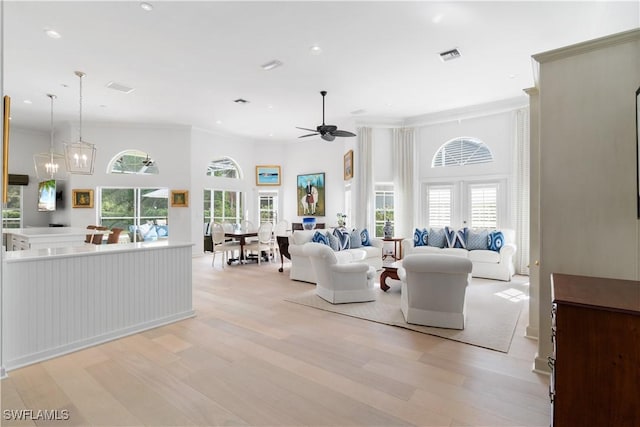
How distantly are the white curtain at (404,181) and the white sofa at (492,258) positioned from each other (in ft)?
5.15

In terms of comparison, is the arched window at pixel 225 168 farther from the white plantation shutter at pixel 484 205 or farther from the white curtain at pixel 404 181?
the white plantation shutter at pixel 484 205

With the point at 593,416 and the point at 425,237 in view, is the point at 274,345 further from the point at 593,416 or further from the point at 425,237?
the point at 425,237

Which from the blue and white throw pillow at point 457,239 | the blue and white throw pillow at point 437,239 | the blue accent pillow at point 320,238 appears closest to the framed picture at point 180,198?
the blue accent pillow at point 320,238

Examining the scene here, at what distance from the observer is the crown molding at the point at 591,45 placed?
2.13 meters

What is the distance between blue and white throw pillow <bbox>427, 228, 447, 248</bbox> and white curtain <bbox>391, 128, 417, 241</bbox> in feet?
3.65

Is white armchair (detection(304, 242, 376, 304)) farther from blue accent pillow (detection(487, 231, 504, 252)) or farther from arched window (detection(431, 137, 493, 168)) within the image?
arched window (detection(431, 137, 493, 168))

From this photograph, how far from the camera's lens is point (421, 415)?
1.99m

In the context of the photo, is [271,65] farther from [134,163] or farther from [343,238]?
[134,163]

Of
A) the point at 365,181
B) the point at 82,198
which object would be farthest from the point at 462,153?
the point at 82,198

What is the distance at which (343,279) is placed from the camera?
14.5 ft

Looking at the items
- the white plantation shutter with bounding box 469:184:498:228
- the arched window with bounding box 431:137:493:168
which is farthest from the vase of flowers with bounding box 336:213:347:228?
the white plantation shutter with bounding box 469:184:498:228

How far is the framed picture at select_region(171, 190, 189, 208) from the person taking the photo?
871cm

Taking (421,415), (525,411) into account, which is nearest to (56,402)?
(421,415)

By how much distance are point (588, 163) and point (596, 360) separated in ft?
4.98
